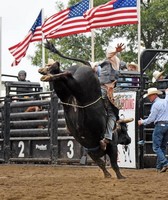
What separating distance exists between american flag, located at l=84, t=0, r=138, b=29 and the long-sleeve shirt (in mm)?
5168

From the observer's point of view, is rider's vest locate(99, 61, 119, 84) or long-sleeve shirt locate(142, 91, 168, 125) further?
long-sleeve shirt locate(142, 91, 168, 125)

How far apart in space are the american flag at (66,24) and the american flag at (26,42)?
4.32ft

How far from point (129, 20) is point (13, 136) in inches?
170

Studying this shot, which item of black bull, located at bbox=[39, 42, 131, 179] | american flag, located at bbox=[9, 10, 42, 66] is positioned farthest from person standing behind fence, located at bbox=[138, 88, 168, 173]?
american flag, located at bbox=[9, 10, 42, 66]

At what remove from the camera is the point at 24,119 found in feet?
53.2

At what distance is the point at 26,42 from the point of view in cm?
2058

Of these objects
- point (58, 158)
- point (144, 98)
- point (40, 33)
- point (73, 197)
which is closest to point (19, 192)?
point (73, 197)

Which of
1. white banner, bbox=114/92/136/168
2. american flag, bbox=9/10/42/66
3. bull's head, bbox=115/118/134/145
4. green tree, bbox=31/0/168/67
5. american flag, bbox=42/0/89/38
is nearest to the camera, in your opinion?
bull's head, bbox=115/118/134/145

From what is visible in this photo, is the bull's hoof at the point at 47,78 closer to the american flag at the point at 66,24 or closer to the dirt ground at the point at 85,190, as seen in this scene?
the dirt ground at the point at 85,190

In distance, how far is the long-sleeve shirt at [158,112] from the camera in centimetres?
1238

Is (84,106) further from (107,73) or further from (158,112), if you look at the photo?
(158,112)

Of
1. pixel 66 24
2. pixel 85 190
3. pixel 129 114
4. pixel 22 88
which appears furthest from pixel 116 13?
pixel 85 190

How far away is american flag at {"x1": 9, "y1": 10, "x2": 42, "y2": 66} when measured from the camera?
20.4 m

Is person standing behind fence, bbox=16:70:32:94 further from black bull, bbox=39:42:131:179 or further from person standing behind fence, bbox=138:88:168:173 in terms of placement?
black bull, bbox=39:42:131:179
